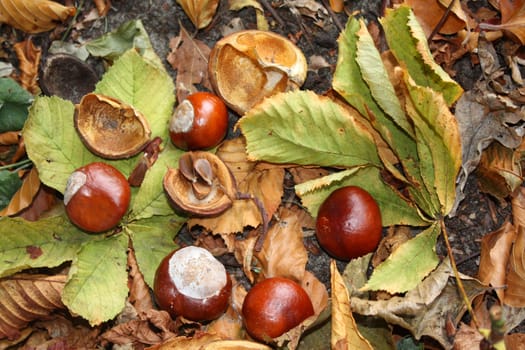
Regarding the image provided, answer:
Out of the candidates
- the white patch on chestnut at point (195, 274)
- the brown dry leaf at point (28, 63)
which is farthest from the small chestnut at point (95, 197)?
the brown dry leaf at point (28, 63)

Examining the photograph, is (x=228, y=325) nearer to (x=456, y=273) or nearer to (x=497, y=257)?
(x=456, y=273)

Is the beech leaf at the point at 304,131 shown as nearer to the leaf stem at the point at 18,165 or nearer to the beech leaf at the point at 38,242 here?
the beech leaf at the point at 38,242

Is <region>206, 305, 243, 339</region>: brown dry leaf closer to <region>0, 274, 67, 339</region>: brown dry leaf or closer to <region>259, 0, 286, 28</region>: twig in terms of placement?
<region>0, 274, 67, 339</region>: brown dry leaf

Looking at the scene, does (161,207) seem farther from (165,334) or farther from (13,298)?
(13,298)

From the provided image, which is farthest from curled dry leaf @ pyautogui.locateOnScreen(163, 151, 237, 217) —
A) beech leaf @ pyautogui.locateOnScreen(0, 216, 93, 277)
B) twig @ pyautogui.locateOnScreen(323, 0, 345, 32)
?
twig @ pyautogui.locateOnScreen(323, 0, 345, 32)

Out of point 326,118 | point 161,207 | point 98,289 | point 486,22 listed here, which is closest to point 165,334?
point 98,289
